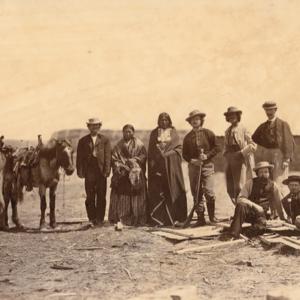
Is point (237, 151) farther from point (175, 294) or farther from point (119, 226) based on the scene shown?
point (175, 294)

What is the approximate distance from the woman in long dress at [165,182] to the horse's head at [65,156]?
39.4 inches

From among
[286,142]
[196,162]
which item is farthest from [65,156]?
[286,142]

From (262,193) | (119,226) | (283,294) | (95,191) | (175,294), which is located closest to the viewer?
(283,294)

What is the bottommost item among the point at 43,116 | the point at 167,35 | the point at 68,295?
the point at 68,295

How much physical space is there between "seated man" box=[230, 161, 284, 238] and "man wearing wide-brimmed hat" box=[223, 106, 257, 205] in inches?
29.1

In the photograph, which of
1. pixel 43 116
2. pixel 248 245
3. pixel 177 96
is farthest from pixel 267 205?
pixel 43 116

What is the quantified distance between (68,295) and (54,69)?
174 inches

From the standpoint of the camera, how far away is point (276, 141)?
7348 millimetres

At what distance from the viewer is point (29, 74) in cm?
869

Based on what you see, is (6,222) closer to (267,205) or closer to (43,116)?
(267,205)

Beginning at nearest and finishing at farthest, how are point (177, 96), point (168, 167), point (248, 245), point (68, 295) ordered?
point (68, 295), point (248, 245), point (168, 167), point (177, 96)

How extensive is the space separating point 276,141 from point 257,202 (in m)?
1.10

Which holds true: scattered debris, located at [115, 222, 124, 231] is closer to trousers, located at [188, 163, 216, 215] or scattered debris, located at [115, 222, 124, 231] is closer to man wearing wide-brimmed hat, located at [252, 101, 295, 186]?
trousers, located at [188, 163, 216, 215]

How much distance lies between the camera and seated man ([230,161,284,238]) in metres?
6.47
